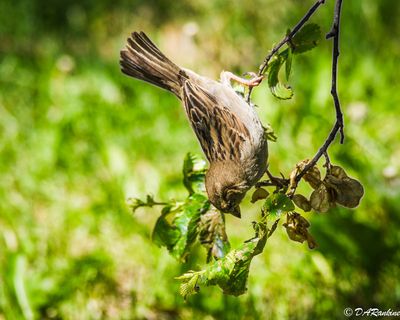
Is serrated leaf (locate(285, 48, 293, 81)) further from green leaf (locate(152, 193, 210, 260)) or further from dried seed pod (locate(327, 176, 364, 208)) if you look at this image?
green leaf (locate(152, 193, 210, 260))

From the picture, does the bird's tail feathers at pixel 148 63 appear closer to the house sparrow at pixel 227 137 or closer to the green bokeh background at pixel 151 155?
the house sparrow at pixel 227 137

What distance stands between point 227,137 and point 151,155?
1.90m

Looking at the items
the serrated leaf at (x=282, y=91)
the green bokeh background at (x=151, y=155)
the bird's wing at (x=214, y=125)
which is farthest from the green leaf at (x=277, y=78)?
the green bokeh background at (x=151, y=155)

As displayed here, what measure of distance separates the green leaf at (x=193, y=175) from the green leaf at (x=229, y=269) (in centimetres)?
33

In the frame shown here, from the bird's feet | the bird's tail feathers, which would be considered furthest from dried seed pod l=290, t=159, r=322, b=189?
the bird's tail feathers

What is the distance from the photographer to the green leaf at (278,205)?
4.15 ft

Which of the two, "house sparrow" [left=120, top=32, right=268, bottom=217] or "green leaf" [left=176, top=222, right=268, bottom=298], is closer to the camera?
"green leaf" [left=176, top=222, right=268, bottom=298]

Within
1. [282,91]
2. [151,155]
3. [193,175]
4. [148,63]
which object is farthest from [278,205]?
[151,155]

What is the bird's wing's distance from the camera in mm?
1544

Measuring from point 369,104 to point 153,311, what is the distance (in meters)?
1.87

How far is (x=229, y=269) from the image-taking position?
1297 millimetres

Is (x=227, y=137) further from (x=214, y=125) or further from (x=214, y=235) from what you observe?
(x=214, y=235)

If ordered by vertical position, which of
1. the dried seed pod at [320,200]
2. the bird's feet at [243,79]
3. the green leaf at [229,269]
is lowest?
the green leaf at [229,269]

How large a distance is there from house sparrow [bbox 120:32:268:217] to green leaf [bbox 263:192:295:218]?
0.24 metres
